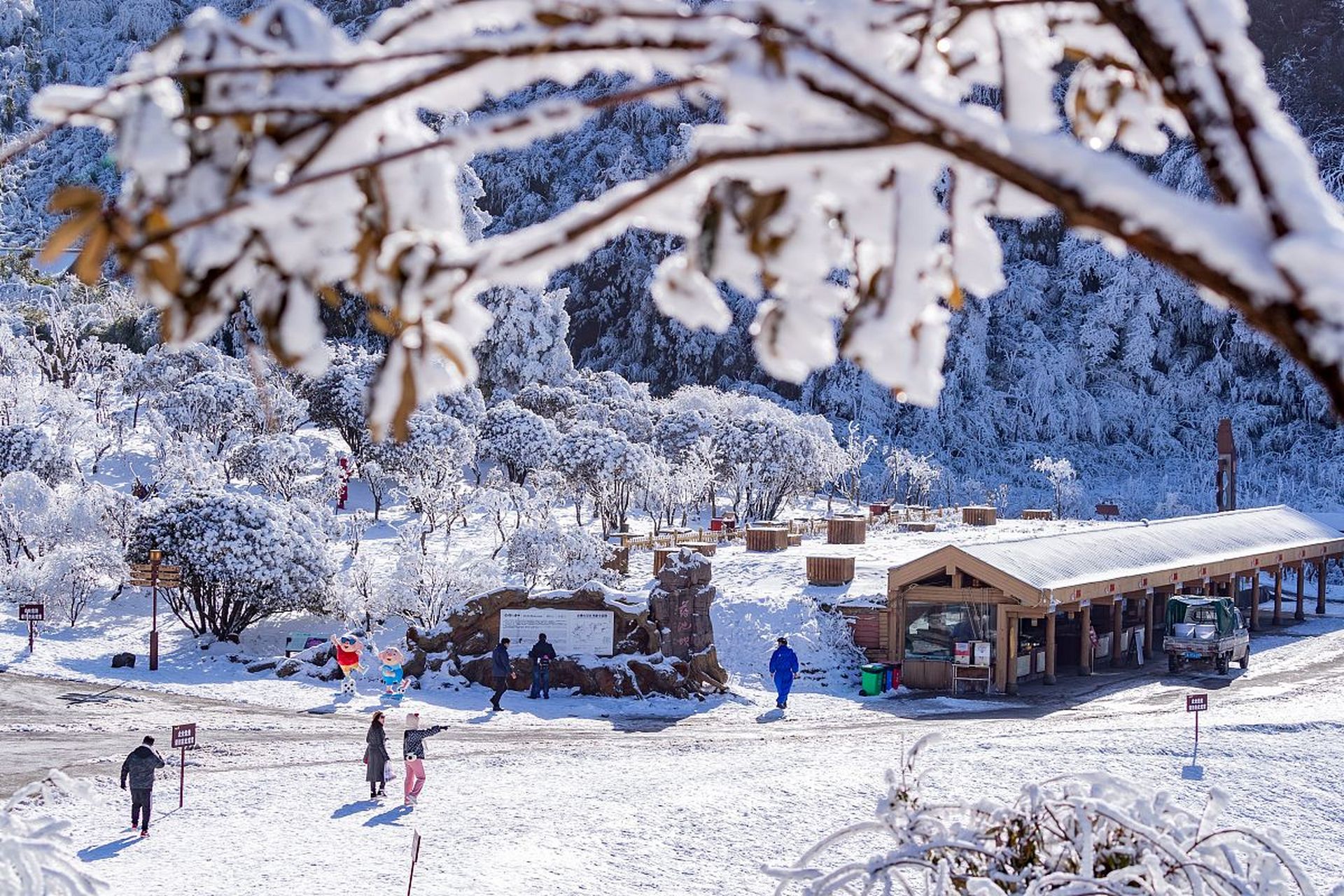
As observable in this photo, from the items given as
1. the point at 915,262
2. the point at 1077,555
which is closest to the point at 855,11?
the point at 915,262

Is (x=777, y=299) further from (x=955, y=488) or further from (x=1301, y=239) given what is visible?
(x=955, y=488)

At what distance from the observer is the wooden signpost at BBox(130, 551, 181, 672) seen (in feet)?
63.0

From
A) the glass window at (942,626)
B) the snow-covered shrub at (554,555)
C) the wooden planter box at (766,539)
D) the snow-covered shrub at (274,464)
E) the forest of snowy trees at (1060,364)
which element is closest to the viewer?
the glass window at (942,626)

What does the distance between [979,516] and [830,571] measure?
13477 mm

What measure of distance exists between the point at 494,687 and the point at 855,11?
1759 centimetres

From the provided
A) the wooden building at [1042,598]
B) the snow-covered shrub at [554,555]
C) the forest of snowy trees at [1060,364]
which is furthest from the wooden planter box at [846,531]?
the forest of snowy trees at [1060,364]

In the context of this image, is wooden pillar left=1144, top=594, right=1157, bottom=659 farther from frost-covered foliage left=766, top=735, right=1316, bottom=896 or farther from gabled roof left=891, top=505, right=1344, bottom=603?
frost-covered foliage left=766, top=735, right=1316, bottom=896

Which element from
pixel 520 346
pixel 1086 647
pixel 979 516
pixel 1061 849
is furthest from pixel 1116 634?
pixel 520 346

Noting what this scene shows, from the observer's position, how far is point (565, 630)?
64.4 ft

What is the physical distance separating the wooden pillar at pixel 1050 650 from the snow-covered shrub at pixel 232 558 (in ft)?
42.1

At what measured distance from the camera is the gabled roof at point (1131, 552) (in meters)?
19.7

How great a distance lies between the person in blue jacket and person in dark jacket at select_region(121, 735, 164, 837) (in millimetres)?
9490

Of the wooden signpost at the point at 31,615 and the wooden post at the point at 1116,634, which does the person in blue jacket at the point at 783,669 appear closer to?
the wooden post at the point at 1116,634

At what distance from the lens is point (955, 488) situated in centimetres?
5222
